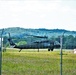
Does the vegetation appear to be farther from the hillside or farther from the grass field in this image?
the grass field

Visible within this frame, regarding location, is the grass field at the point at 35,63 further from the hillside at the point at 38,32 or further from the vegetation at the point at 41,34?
the hillside at the point at 38,32

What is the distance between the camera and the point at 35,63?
1958cm

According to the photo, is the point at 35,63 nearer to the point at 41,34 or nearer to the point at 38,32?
the point at 41,34

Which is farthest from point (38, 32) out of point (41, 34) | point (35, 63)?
point (35, 63)

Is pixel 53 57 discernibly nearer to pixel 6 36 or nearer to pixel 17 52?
pixel 17 52

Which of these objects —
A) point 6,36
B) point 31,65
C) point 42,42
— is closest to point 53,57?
point 42,42

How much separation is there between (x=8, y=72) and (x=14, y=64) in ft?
8.53

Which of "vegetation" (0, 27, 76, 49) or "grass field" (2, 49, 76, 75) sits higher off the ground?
"vegetation" (0, 27, 76, 49)

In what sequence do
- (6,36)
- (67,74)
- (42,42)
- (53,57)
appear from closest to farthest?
(67,74), (6,36), (53,57), (42,42)

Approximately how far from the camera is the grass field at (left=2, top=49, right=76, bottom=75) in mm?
16397

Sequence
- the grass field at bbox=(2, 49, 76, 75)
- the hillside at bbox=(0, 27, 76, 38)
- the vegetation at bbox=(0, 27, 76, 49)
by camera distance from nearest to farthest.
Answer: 1. the grass field at bbox=(2, 49, 76, 75)
2. the vegetation at bbox=(0, 27, 76, 49)
3. the hillside at bbox=(0, 27, 76, 38)

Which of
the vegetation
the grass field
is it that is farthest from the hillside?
the grass field

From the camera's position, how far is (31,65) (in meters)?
18.8

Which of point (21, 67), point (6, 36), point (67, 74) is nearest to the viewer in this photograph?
point (67, 74)
